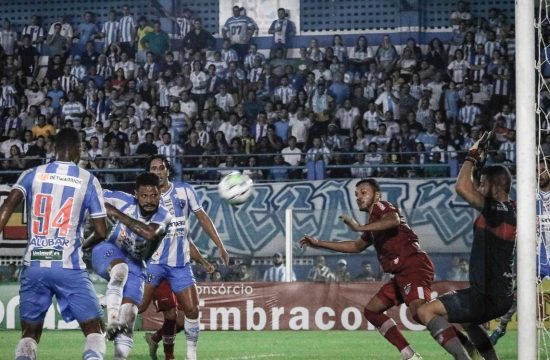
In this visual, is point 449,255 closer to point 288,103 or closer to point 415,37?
point 288,103

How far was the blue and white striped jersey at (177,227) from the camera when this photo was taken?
10.7 meters

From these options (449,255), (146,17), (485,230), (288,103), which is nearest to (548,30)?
(288,103)

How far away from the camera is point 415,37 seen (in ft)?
81.9

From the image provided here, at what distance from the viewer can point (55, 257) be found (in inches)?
300

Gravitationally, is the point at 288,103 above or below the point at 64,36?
below

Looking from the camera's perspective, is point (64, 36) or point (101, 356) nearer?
point (101, 356)

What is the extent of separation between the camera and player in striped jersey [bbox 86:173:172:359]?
9.43m

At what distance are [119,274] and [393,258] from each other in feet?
8.27

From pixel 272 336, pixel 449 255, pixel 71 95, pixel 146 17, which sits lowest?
pixel 272 336

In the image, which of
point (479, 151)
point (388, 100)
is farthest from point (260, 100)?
point (479, 151)

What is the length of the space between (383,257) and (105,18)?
60.9ft

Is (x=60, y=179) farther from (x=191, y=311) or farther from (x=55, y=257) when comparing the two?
(x=191, y=311)

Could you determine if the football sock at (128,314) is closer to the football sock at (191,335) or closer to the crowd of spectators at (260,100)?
the football sock at (191,335)

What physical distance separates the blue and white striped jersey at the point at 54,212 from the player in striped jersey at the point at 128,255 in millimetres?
1622
